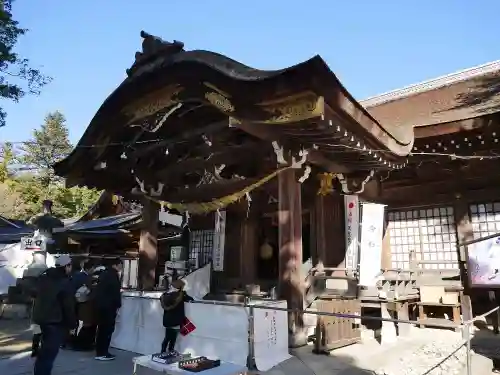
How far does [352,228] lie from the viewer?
326 inches

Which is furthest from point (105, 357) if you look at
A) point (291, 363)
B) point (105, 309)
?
point (291, 363)

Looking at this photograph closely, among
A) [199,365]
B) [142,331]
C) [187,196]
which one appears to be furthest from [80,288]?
[199,365]

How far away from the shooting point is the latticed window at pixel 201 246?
12593mm

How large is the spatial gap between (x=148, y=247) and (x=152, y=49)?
189 inches

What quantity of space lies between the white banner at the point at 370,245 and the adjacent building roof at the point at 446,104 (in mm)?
1795

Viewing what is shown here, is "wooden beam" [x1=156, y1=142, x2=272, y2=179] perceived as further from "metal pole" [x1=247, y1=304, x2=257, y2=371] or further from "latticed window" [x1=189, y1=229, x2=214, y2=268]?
"latticed window" [x1=189, y1=229, x2=214, y2=268]

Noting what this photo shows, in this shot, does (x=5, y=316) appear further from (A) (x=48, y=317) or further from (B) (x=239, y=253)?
(A) (x=48, y=317)

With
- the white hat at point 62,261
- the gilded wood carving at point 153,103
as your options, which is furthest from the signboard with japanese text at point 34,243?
the white hat at point 62,261

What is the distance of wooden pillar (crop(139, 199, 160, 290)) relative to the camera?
31.1 ft

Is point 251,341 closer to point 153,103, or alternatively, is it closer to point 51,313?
point 51,313

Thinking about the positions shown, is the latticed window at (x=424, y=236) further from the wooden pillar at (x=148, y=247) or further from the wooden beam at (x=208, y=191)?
the wooden pillar at (x=148, y=247)

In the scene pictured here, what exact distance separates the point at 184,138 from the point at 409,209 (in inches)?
218

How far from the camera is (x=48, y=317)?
471 centimetres

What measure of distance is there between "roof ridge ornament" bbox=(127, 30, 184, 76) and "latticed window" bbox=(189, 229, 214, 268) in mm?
6568
